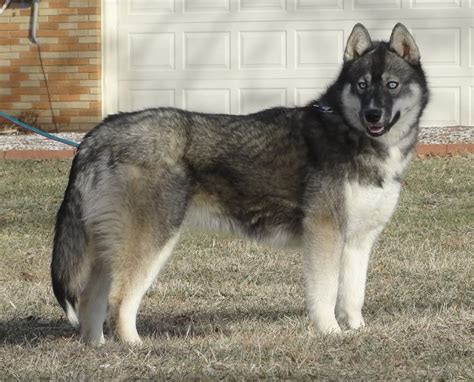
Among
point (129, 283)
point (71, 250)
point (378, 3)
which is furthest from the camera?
point (378, 3)

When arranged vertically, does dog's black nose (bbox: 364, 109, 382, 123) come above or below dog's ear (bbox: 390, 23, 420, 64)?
below

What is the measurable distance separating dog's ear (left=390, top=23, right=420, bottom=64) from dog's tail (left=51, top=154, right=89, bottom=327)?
1.96 meters

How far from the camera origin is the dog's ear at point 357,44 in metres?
6.63

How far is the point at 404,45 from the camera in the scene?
6633mm

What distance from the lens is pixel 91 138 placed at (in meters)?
6.29

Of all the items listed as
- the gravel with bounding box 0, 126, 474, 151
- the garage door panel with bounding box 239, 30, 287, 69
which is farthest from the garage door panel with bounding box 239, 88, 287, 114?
the gravel with bounding box 0, 126, 474, 151

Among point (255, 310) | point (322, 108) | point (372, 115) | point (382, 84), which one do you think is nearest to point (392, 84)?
point (382, 84)

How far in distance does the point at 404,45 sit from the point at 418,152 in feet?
22.4

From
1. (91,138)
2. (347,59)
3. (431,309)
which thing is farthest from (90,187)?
(431,309)

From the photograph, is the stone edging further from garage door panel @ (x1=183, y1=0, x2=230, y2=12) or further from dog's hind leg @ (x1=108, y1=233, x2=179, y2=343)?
dog's hind leg @ (x1=108, y1=233, x2=179, y2=343)

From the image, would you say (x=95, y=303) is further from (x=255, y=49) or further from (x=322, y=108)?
(x=255, y=49)

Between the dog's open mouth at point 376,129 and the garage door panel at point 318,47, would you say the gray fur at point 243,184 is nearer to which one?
the dog's open mouth at point 376,129

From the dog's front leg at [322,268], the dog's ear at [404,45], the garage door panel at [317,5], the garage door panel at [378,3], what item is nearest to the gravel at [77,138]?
the garage door panel at [378,3]

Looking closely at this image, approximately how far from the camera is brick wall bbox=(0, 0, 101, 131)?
15.8 metres
